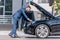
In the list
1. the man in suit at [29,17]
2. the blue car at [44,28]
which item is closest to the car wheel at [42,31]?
the blue car at [44,28]

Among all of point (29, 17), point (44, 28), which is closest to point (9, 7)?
point (29, 17)

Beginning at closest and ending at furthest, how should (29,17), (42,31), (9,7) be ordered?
(42,31) < (29,17) < (9,7)

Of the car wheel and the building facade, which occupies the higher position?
the building facade

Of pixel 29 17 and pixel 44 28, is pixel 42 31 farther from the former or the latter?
pixel 29 17

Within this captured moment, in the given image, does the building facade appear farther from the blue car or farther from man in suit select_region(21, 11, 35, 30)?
the blue car

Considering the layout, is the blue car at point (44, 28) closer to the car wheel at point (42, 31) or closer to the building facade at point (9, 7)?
the car wheel at point (42, 31)

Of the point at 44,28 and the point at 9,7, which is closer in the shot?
the point at 44,28

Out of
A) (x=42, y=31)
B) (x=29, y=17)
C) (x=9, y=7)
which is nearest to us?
(x=42, y=31)

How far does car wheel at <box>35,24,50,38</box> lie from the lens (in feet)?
45.4

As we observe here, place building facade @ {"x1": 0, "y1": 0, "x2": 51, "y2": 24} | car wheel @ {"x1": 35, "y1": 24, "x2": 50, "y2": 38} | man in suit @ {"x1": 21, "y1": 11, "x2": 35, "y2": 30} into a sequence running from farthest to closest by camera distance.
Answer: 1. building facade @ {"x1": 0, "y1": 0, "x2": 51, "y2": 24}
2. man in suit @ {"x1": 21, "y1": 11, "x2": 35, "y2": 30}
3. car wheel @ {"x1": 35, "y1": 24, "x2": 50, "y2": 38}

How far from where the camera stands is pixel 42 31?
45.4 ft

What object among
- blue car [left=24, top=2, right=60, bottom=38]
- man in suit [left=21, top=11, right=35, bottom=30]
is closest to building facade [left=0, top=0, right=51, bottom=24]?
man in suit [left=21, top=11, right=35, bottom=30]

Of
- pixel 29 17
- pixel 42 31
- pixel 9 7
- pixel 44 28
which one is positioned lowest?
pixel 42 31

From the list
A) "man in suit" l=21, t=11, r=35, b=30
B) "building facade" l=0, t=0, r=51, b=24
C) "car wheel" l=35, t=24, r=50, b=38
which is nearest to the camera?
"car wheel" l=35, t=24, r=50, b=38
